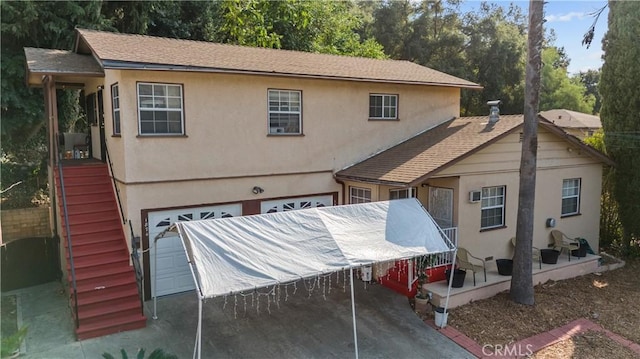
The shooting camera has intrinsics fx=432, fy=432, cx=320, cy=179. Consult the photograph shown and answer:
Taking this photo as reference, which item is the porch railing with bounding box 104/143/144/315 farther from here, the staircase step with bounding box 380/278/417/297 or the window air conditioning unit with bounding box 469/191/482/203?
the window air conditioning unit with bounding box 469/191/482/203

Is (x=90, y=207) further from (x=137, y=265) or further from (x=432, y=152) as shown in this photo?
(x=432, y=152)

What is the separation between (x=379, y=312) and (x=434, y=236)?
2356 millimetres

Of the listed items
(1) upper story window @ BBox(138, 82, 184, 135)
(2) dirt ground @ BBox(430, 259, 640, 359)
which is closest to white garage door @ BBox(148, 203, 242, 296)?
(1) upper story window @ BBox(138, 82, 184, 135)

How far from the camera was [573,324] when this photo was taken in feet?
31.6

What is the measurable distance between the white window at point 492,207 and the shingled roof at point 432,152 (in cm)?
154

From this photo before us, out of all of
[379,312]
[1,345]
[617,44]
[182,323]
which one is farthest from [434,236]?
[617,44]

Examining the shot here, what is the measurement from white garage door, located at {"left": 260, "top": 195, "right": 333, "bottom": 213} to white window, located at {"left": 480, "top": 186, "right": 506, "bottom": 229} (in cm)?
439

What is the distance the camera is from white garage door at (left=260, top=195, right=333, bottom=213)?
12.0 m

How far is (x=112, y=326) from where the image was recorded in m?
8.73

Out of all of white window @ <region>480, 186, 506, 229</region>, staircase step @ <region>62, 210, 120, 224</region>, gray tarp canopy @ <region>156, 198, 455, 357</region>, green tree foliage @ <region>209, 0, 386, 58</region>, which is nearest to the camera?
gray tarp canopy @ <region>156, 198, 455, 357</region>

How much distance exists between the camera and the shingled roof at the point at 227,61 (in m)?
10.0

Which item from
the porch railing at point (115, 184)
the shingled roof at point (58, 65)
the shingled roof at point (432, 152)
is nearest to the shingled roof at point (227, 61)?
the shingled roof at point (58, 65)

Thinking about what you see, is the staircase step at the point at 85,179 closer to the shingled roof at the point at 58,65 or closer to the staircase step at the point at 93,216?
the staircase step at the point at 93,216

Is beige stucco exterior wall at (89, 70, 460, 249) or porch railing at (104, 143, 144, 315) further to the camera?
beige stucco exterior wall at (89, 70, 460, 249)
